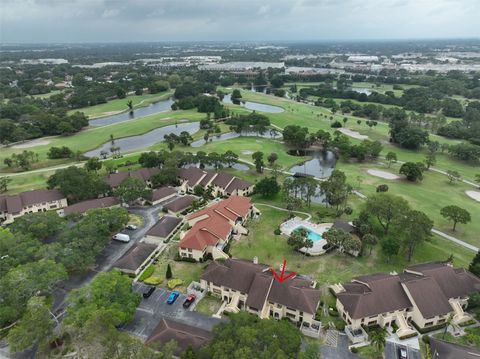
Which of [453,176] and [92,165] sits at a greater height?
[92,165]

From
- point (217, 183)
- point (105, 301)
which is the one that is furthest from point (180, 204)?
point (105, 301)

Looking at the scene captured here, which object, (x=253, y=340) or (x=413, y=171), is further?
(x=413, y=171)

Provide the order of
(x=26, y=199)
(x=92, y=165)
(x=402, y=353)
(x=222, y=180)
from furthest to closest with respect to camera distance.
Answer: (x=92, y=165), (x=222, y=180), (x=26, y=199), (x=402, y=353)

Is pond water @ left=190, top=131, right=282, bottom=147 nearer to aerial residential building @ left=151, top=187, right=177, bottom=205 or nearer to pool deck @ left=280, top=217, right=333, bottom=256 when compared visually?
aerial residential building @ left=151, top=187, right=177, bottom=205

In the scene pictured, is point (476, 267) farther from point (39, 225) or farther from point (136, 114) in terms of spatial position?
point (136, 114)

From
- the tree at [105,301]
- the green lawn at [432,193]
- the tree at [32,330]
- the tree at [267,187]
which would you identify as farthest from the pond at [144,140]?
the tree at [32,330]

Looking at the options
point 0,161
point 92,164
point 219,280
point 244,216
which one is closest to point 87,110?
point 0,161

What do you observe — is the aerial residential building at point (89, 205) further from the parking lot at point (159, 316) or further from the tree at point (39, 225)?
the parking lot at point (159, 316)

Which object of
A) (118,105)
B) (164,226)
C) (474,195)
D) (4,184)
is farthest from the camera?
(118,105)
